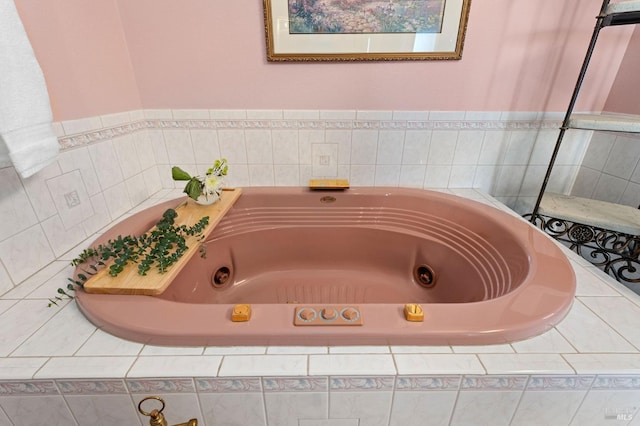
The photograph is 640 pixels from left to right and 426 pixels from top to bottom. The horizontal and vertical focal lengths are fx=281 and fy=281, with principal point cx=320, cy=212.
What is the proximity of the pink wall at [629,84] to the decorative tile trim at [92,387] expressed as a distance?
2115mm

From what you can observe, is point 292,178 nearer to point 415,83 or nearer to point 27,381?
point 415,83

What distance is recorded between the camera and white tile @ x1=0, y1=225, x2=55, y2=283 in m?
0.80

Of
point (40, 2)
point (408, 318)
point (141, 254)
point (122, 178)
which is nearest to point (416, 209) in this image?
point (408, 318)

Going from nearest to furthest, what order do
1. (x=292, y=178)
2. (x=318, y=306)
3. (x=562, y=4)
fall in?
1. (x=318, y=306)
2. (x=562, y=4)
3. (x=292, y=178)

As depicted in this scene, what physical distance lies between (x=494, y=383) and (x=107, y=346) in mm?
851

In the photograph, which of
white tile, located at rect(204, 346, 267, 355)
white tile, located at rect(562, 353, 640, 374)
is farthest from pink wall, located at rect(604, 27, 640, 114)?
white tile, located at rect(204, 346, 267, 355)

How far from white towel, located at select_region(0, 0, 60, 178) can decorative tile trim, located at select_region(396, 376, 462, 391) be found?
1.01m

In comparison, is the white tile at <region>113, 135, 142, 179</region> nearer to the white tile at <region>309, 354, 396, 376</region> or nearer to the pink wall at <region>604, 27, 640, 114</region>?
the white tile at <region>309, 354, 396, 376</region>

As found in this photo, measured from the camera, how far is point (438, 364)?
597 mm

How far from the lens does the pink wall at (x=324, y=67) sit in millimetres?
1236

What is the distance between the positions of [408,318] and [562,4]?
5.08 feet

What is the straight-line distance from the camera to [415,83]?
136 cm

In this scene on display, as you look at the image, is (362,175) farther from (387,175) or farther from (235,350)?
(235,350)

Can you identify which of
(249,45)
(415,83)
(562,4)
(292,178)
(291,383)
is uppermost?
(562,4)
